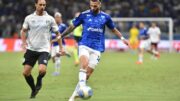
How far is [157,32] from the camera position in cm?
3928

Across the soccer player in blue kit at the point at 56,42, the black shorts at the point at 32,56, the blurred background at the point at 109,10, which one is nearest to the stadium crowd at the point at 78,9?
the blurred background at the point at 109,10

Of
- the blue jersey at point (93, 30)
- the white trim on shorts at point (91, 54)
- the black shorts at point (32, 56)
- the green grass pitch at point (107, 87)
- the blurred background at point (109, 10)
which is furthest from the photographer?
the blurred background at point (109, 10)

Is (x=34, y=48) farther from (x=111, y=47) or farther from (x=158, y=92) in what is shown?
(x=111, y=47)

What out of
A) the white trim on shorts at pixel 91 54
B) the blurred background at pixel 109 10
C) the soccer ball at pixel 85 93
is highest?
the white trim on shorts at pixel 91 54

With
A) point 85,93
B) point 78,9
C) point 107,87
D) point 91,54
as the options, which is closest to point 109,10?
point 78,9

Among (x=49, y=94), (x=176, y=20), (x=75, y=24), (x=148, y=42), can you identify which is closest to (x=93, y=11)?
(x=75, y=24)

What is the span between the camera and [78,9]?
47938 mm

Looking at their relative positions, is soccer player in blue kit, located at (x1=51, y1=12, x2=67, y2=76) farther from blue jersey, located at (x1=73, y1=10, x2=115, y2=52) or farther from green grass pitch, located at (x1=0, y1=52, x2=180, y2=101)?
blue jersey, located at (x1=73, y1=10, x2=115, y2=52)

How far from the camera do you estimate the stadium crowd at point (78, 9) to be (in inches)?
1849

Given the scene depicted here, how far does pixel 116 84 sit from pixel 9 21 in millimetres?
29019

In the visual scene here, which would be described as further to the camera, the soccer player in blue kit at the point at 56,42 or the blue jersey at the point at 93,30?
the soccer player in blue kit at the point at 56,42

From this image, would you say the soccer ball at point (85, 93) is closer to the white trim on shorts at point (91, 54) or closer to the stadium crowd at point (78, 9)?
the white trim on shorts at point (91, 54)

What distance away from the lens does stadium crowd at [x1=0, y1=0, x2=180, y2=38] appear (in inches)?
1849

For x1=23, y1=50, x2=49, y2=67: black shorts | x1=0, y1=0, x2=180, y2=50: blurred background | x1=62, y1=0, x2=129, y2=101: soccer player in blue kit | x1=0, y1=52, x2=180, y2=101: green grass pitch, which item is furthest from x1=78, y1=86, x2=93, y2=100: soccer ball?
x1=0, y1=0, x2=180, y2=50: blurred background
